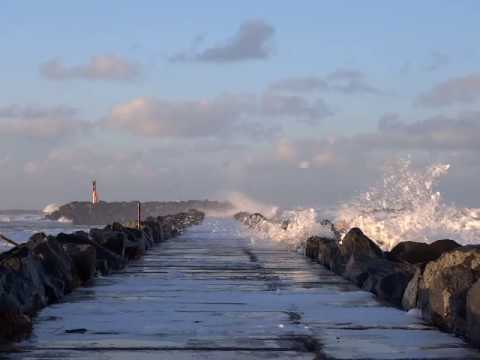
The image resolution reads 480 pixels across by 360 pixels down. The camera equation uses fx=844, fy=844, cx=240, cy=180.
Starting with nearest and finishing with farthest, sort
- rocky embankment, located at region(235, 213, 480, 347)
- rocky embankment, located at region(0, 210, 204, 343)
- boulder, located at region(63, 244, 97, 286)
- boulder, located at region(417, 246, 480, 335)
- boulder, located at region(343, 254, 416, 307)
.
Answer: rocky embankment, located at region(0, 210, 204, 343) < rocky embankment, located at region(235, 213, 480, 347) < boulder, located at region(417, 246, 480, 335) < boulder, located at region(343, 254, 416, 307) < boulder, located at region(63, 244, 97, 286)

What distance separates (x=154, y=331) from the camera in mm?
7848

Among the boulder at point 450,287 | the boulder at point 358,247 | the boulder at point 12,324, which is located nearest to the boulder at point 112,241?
the boulder at point 358,247

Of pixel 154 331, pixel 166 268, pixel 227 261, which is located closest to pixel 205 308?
pixel 154 331

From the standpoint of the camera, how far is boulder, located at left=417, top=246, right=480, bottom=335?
777cm

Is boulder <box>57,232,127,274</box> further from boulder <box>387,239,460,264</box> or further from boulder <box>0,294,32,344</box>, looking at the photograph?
boulder <box>0,294,32,344</box>

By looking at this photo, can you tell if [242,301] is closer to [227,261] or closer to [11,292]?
[11,292]

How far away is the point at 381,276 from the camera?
1130cm

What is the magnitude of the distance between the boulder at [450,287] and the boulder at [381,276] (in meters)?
1.32

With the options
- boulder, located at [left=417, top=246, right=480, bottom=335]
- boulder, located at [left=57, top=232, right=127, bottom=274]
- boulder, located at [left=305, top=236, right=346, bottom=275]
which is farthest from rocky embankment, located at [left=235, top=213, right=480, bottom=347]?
boulder, located at [left=57, top=232, right=127, bottom=274]

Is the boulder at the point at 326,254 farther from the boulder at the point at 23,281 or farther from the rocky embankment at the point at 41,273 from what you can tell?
the boulder at the point at 23,281

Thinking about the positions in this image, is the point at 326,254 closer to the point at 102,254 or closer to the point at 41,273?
the point at 102,254

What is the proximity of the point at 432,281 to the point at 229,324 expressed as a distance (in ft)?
7.03

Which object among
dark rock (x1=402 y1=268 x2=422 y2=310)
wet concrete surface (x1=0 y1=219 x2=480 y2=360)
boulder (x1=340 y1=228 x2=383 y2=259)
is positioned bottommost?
wet concrete surface (x1=0 y1=219 x2=480 y2=360)

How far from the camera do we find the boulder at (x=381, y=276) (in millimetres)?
10688
